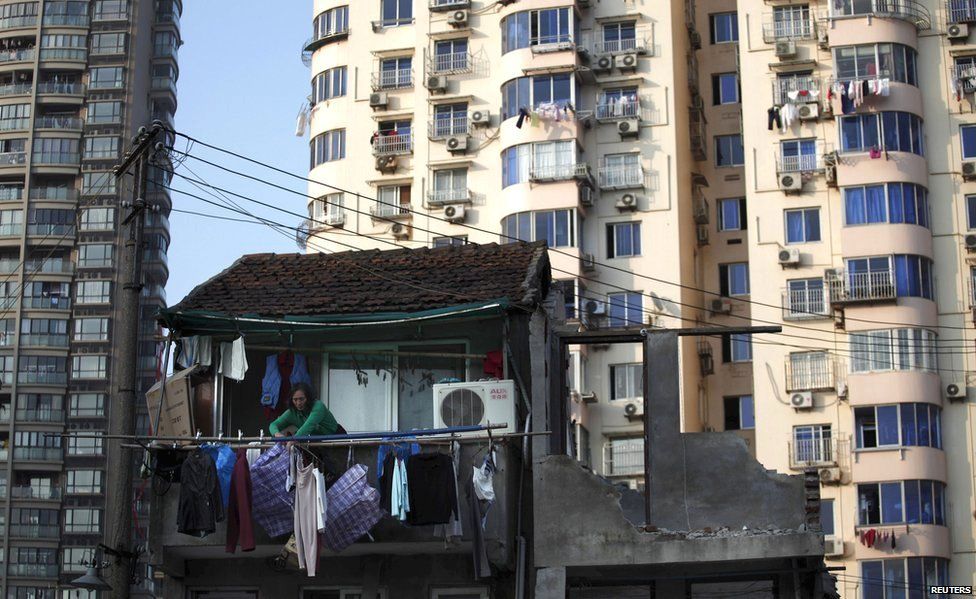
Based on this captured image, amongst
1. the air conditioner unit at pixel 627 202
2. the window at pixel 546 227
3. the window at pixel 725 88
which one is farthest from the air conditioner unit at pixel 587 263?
the window at pixel 725 88

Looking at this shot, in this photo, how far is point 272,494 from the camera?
20.7m

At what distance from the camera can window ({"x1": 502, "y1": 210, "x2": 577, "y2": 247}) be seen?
170 feet

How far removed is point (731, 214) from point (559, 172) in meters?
7.18

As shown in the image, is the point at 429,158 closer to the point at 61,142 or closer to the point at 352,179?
the point at 352,179

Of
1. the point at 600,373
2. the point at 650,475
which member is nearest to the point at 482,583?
the point at 650,475

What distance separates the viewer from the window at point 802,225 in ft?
163

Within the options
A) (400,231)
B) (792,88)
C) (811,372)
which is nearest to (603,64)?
(792,88)

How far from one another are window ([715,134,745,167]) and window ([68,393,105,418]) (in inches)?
1533

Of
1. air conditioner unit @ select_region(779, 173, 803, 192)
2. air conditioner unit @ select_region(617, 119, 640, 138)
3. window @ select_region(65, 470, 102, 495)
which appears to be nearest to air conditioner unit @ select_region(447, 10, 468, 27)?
air conditioner unit @ select_region(617, 119, 640, 138)

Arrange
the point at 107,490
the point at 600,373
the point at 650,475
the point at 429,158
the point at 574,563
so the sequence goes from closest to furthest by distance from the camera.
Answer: the point at 574,563 → the point at 650,475 → the point at 600,373 → the point at 429,158 → the point at 107,490

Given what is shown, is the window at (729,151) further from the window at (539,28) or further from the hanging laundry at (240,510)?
the hanging laundry at (240,510)

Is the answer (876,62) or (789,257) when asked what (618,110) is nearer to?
(789,257)

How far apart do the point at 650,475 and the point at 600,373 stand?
28421 mm

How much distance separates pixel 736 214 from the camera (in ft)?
183
